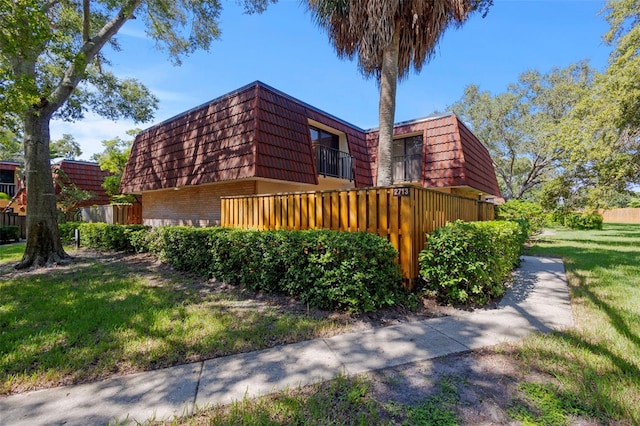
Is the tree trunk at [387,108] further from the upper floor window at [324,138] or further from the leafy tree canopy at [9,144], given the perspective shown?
the leafy tree canopy at [9,144]

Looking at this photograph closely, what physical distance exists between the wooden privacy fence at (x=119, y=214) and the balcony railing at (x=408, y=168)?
1384 centimetres

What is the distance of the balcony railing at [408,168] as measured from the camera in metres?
13.6

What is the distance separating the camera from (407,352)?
3309mm

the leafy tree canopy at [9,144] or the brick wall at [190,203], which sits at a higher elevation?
the leafy tree canopy at [9,144]

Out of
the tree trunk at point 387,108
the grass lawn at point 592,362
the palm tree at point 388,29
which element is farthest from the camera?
the tree trunk at point 387,108

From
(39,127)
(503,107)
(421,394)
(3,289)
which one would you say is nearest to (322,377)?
(421,394)

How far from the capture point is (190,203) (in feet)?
38.4

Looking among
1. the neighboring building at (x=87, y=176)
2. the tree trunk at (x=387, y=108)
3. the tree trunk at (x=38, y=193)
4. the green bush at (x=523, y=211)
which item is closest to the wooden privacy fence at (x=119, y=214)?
the neighboring building at (x=87, y=176)

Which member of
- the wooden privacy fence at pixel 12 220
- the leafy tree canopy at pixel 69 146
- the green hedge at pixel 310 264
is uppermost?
the leafy tree canopy at pixel 69 146

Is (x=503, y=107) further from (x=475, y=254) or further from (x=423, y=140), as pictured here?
(x=475, y=254)

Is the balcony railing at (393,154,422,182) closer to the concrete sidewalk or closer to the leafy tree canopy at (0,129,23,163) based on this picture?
the concrete sidewalk

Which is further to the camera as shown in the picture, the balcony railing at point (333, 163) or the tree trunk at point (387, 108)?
the balcony railing at point (333, 163)

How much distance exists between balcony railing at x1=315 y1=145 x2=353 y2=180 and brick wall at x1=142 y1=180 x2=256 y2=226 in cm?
363

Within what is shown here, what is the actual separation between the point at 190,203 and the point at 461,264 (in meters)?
10.4
